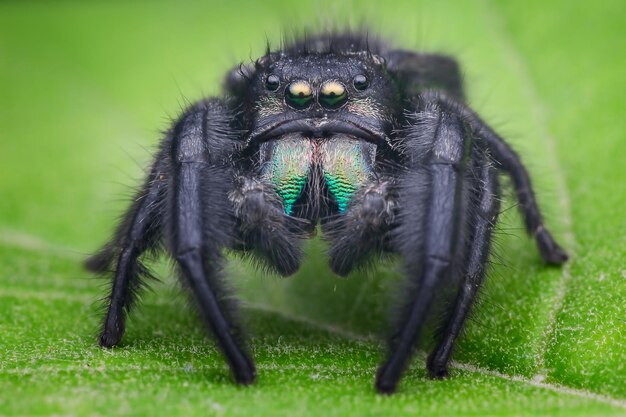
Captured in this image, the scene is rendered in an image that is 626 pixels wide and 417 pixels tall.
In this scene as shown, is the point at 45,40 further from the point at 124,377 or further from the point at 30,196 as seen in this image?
the point at 124,377

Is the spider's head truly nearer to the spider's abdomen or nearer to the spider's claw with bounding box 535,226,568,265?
the spider's abdomen

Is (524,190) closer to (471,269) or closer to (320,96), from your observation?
(471,269)

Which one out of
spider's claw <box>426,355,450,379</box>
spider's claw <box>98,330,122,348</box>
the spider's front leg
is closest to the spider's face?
the spider's front leg

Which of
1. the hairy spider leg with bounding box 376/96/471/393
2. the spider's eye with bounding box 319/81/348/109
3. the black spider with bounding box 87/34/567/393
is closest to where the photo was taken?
the hairy spider leg with bounding box 376/96/471/393

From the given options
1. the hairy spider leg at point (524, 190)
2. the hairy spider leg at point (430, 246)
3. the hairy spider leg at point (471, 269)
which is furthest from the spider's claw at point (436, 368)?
the hairy spider leg at point (524, 190)

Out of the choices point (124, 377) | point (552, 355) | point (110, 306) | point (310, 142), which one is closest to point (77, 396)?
point (124, 377)

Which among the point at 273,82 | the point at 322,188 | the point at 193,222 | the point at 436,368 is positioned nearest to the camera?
the point at 193,222

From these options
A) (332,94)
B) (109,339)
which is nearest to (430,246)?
(332,94)

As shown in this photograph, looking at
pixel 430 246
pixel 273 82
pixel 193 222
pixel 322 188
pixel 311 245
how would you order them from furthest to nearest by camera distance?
pixel 311 245 < pixel 273 82 < pixel 322 188 < pixel 193 222 < pixel 430 246
